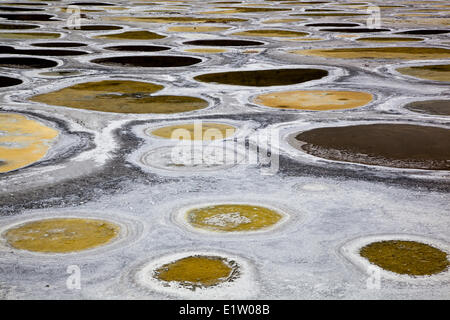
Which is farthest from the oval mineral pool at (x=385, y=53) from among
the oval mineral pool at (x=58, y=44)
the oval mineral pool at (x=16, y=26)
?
the oval mineral pool at (x=16, y=26)

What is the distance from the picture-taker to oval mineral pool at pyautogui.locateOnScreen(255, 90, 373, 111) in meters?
12.9

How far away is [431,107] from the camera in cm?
1253

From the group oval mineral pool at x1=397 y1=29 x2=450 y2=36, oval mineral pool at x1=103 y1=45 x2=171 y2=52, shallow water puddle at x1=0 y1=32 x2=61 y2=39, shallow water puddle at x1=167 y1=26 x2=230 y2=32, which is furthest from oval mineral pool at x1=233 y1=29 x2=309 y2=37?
shallow water puddle at x1=0 y1=32 x2=61 y2=39

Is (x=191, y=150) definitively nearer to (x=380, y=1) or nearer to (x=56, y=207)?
(x=56, y=207)

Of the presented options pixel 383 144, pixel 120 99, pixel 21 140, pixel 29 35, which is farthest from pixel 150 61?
pixel 383 144

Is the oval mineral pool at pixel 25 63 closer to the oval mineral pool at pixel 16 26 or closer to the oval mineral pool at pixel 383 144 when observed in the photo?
the oval mineral pool at pixel 16 26

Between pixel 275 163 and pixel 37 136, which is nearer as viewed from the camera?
pixel 275 163

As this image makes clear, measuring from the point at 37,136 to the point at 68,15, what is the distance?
25.7m

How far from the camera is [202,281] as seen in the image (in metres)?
5.68

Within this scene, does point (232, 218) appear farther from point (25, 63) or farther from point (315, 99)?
point (25, 63)

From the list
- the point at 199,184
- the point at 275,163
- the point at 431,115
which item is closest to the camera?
the point at 199,184

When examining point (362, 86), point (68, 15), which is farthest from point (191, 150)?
point (68, 15)

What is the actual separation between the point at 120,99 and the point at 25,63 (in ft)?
18.9

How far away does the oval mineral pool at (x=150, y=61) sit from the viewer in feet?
59.7
